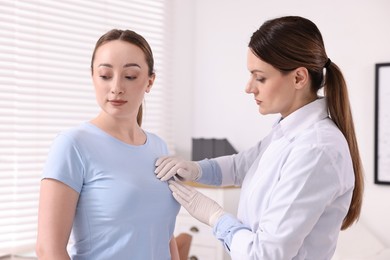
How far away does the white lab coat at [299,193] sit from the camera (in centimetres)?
145

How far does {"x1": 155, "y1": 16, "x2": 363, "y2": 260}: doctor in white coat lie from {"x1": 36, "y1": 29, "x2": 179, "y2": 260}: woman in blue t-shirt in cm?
11

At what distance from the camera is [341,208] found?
60.4 inches

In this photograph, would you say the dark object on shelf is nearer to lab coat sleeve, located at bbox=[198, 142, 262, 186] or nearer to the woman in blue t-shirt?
lab coat sleeve, located at bbox=[198, 142, 262, 186]

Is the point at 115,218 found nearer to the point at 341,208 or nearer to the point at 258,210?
the point at 258,210

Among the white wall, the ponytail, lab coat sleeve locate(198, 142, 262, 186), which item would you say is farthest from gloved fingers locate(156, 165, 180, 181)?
the white wall

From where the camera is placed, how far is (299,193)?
1.45 meters

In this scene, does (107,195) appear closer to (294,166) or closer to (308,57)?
(294,166)

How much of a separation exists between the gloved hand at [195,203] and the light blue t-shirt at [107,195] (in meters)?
0.08

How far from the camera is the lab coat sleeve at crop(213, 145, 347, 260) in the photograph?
4.75 feet

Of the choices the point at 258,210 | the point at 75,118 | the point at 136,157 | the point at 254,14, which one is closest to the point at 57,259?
the point at 136,157

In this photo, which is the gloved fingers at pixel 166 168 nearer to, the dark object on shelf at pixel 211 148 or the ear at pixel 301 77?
the ear at pixel 301 77

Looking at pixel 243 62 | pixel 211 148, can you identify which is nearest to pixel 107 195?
pixel 211 148

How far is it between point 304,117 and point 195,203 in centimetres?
42

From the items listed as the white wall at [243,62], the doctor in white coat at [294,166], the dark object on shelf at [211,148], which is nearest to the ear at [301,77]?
the doctor in white coat at [294,166]
